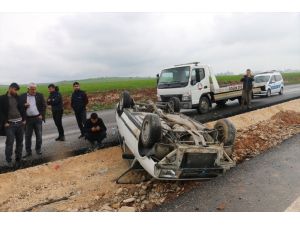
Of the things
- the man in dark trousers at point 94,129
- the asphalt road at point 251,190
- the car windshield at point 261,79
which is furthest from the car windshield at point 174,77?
the car windshield at point 261,79

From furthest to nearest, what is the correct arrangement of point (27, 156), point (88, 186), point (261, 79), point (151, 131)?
point (261, 79)
point (27, 156)
point (88, 186)
point (151, 131)

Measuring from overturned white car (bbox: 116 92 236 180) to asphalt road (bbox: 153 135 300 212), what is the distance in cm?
37

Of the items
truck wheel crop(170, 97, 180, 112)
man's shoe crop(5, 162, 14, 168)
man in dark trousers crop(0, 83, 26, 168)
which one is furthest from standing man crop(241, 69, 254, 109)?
man's shoe crop(5, 162, 14, 168)

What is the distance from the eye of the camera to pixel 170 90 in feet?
46.5

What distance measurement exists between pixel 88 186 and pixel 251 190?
3275 millimetres

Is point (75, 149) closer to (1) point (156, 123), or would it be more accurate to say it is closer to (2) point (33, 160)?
(2) point (33, 160)

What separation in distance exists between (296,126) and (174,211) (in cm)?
830

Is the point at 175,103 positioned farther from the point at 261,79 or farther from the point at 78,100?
the point at 261,79

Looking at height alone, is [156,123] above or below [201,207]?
above

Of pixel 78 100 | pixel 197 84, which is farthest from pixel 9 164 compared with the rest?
pixel 197 84

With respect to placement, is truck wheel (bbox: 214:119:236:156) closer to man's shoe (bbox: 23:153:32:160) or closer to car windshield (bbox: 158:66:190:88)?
man's shoe (bbox: 23:153:32:160)

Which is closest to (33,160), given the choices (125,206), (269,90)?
(125,206)

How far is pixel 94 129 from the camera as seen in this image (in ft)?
30.2

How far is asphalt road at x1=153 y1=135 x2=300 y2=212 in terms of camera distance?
5.68m
